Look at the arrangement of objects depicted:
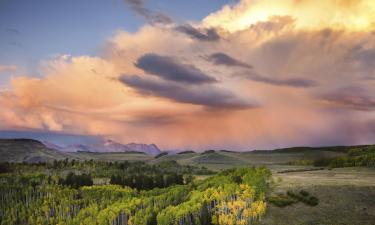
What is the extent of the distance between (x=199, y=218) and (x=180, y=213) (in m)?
24.3

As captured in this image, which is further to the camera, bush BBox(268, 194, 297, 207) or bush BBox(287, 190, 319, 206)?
bush BBox(287, 190, 319, 206)

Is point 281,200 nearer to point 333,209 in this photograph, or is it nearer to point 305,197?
point 305,197

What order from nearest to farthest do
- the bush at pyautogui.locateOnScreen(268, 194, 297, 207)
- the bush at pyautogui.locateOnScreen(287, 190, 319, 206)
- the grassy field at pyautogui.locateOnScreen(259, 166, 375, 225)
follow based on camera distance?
the grassy field at pyautogui.locateOnScreen(259, 166, 375, 225) < the bush at pyautogui.locateOnScreen(268, 194, 297, 207) < the bush at pyautogui.locateOnScreen(287, 190, 319, 206)

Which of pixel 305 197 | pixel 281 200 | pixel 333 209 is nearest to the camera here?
pixel 333 209

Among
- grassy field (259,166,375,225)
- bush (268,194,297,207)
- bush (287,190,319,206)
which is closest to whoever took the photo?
grassy field (259,166,375,225)

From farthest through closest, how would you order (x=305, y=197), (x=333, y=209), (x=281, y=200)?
(x=305, y=197) < (x=281, y=200) < (x=333, y=209)

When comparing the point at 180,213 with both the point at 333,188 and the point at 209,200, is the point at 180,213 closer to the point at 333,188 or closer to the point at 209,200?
the point at 209,200

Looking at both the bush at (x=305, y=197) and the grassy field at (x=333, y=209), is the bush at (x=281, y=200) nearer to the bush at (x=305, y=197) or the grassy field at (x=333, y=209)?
the grassy field at (x=333, y=209)

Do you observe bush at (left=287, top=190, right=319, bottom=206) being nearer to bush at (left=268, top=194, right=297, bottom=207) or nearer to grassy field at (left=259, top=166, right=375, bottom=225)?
grassy field at (left=259, top=166, right=375, bottom=225)

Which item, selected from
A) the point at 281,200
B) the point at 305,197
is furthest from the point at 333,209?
the point at 281,200

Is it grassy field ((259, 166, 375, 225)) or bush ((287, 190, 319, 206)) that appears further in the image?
bush ((287, 190, 319, 206))

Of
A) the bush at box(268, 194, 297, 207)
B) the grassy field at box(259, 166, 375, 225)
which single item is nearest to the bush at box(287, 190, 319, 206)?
the grassy field at box(259, 166, 375, 225)

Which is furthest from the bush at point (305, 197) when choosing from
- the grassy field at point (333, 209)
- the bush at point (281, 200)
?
the bush at point (281, 200)

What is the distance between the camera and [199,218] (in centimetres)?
17212
